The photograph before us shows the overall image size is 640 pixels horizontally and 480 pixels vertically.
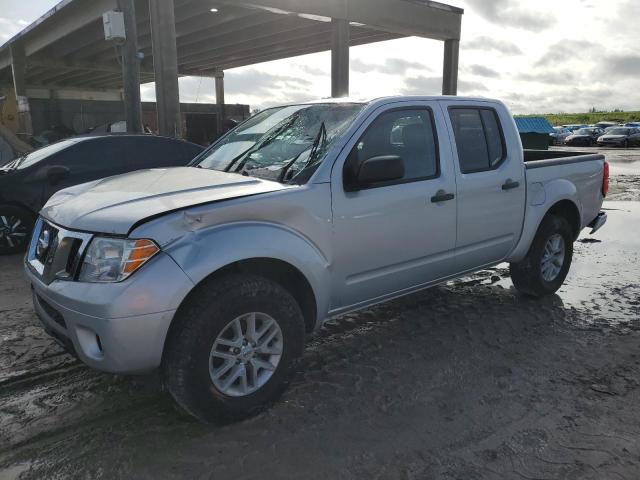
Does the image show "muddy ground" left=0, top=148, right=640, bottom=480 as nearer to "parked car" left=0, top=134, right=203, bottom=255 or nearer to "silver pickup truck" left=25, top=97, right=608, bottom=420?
"silver pickup truck" left=25, top=97, right=608, bottom=420

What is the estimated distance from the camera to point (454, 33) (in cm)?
2014

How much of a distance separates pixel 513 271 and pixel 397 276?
6.04 ft

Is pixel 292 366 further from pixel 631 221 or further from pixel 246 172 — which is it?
pixel 631 221

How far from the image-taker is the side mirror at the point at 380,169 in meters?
3.14

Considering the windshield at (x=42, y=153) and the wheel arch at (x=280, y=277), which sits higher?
A: the windshield at (x=42, y=153)

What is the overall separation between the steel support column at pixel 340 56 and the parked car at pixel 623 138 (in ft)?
84.0

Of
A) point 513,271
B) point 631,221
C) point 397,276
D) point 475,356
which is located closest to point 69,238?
point 397,276

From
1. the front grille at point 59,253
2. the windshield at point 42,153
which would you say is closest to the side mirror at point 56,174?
the windshield at point 42,153

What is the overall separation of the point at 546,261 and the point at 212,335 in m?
3.54

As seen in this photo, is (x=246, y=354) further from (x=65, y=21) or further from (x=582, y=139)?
(x=582, y=139)

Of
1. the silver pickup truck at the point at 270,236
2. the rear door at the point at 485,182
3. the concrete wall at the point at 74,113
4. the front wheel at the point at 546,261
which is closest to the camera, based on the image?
the silver pickup truck at the point at 270,236

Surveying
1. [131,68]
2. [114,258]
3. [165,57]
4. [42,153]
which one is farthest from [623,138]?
[114,258]

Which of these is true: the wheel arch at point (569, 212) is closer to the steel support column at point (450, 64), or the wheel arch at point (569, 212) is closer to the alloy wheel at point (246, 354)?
the alloy wheel at point (246, 354)

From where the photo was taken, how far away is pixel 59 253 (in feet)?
9.12
